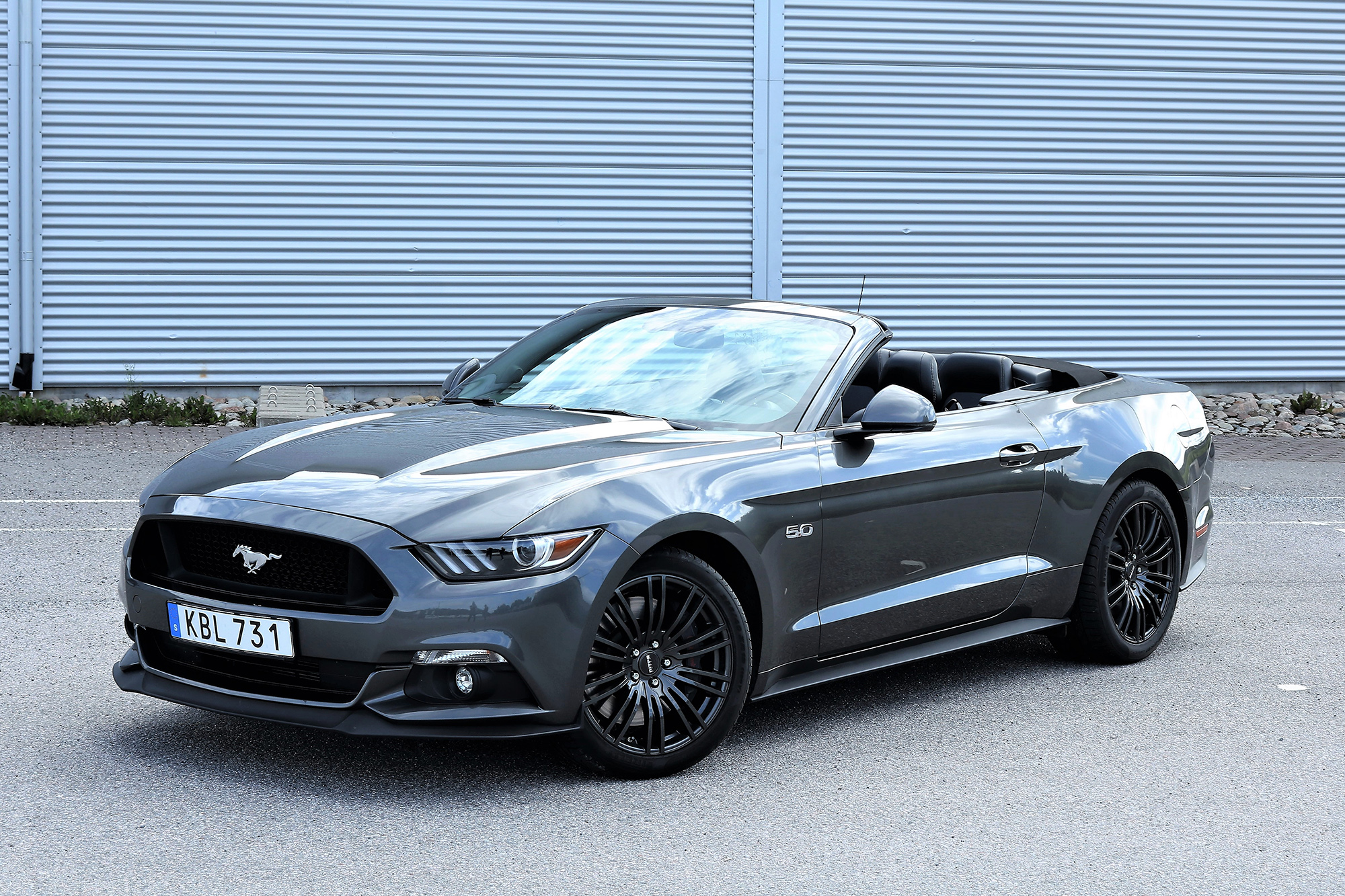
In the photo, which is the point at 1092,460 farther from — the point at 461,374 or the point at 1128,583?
the point at 461,374

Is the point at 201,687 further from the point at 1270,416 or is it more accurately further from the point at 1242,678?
the point at 1270,416

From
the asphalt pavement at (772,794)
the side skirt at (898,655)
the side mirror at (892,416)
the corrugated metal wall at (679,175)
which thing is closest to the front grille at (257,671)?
the asphalt pavement at (772,794)

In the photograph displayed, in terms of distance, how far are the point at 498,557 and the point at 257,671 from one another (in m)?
0.76

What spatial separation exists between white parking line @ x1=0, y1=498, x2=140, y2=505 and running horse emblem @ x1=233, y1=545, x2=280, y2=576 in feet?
18.3

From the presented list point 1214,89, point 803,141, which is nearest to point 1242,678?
point 803,141

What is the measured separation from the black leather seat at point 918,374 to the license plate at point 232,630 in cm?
291

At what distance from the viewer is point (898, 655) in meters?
5.07

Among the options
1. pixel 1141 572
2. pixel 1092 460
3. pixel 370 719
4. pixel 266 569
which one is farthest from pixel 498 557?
pixel 1141 572

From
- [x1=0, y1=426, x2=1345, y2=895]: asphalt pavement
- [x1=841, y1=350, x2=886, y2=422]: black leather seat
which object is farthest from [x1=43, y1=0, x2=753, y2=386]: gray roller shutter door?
[x1=841, y1=350, x2=886, y2=422]: black leather seat

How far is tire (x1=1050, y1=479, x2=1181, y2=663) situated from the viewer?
226 inches

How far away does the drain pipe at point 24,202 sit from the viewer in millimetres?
13930

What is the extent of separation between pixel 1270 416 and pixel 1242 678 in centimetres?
1108

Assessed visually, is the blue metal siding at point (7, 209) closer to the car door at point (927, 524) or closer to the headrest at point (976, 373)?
the headrest at point (976, 373)

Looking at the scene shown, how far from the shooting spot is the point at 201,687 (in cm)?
416
